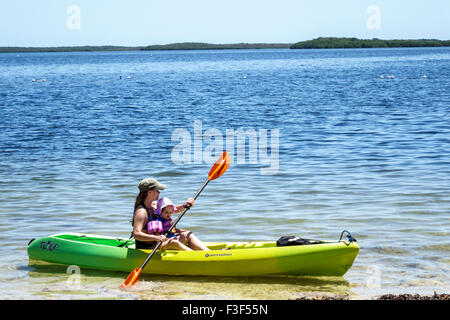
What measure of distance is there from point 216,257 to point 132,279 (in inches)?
37.4

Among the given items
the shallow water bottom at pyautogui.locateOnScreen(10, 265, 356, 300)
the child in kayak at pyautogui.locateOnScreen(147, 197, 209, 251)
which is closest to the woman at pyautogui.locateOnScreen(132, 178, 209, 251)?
the child in kayak at pyautogui.locateOnScreen(147, 197, 209, 251)

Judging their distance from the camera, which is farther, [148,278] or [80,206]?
[80,206]

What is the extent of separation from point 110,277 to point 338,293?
101 inches

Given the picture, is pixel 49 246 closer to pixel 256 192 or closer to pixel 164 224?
pixel 164 224

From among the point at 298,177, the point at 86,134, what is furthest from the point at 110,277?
the point at 86,134

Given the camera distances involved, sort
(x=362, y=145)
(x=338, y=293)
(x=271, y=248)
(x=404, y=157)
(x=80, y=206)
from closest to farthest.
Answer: (x=338, y=293)
(x=271, y=248)
(x=80, y=206)
(x=404, y=157)
(x=362, y=145)

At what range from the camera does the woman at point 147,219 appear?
7184 millimetres

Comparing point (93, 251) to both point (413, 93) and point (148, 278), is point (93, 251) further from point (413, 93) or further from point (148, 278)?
point (413, 93)

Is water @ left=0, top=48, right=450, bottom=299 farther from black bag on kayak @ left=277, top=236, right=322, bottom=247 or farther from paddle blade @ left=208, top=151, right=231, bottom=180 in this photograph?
paddle blade @ left=208, top=151, right=231, bottom=180

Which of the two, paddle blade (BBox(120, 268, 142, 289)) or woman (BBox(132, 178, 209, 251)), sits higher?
woman (BBox(132, 178, 209, 251))

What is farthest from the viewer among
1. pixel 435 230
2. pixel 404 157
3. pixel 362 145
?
pixel 362 145

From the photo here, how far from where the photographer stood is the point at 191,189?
11.8m

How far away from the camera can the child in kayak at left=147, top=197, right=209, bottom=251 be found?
7293mm
